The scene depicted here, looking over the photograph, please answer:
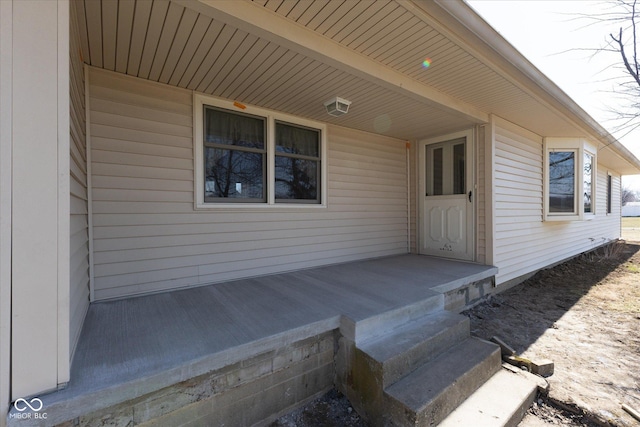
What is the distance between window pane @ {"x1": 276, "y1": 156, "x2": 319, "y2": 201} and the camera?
3.75 metres

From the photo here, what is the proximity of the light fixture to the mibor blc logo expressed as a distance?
10.8 feet

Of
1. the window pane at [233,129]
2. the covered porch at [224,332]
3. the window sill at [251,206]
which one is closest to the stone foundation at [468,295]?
the covered porch at [224,332]

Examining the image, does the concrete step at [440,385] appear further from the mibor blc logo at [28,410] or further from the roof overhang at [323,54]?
the roof overhang at [323,54]

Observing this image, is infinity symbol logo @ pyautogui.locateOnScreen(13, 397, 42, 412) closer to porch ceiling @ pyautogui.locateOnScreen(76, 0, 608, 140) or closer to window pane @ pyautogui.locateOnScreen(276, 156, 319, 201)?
porch ceiling @ pyautogui.locateOnScreen(76, 0, 608, 140)

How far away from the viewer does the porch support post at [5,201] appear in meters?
1.22

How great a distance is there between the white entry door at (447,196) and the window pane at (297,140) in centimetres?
215

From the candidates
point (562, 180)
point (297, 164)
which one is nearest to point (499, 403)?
point (297, 164)

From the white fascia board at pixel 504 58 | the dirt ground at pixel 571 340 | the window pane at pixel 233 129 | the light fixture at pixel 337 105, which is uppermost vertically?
the white fascia board at pixel 504 58

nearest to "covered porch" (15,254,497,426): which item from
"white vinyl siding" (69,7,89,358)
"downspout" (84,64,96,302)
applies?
"white vinyl siding" (69,7,89,358)

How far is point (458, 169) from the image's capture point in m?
4.61

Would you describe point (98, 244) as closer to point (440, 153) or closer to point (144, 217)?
point (144, 217)

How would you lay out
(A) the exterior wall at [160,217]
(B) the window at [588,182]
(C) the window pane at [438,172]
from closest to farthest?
1. (A) the exterior wall at [160,217]
2. (C) the window pane at [438,172]
3. (B) the window at [588,182]

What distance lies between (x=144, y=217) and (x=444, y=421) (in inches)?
117

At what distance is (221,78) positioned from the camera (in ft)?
9.26
